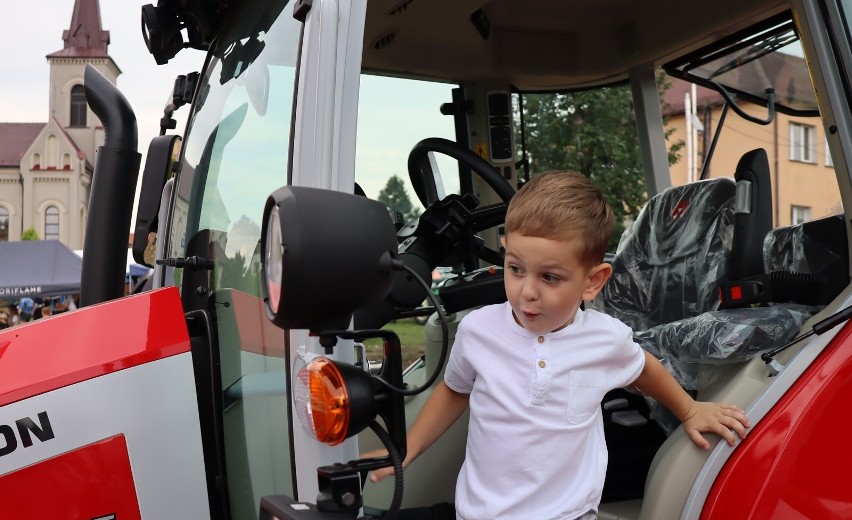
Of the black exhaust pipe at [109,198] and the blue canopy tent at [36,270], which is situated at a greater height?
the blue canopy tent at [36,270]

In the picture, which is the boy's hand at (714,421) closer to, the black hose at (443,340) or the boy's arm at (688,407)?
the boy's arm at (688,407)

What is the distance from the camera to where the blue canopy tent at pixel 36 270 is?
18734 millimetres

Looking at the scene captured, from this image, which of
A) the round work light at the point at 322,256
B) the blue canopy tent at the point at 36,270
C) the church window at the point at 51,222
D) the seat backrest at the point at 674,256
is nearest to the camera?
the round work light at the point at 322,256

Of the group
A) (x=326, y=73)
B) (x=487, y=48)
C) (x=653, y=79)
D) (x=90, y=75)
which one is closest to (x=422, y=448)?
(x=326, y=73)

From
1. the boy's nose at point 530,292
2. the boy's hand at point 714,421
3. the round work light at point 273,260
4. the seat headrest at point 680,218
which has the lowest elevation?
the boy's hand at point 714,421

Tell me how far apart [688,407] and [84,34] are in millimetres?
86672

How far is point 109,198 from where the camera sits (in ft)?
7.11

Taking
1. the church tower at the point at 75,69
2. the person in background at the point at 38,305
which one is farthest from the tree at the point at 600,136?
the church tower at the point at 75,69

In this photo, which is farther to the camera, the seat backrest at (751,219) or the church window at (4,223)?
the church window at (4,223)

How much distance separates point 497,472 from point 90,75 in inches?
52.5

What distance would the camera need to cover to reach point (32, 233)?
68062 millimetres

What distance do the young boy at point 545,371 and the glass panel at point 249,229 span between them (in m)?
0.32

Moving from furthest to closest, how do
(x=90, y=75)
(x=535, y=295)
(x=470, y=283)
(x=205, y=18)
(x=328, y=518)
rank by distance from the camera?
(x=470, y=283)
(x=205, y=18)
(x=90, y=75)
(x=535, y=295)
(x=328, y=518)

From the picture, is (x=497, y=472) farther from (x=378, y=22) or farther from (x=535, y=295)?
(x=378, y=22)
